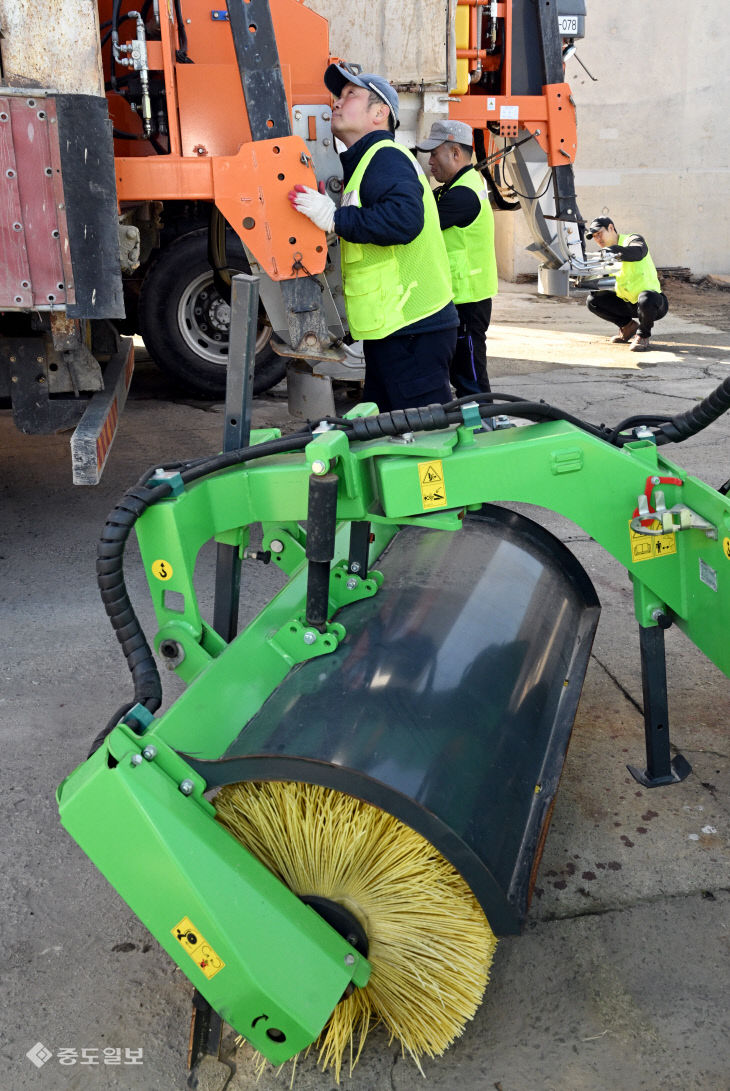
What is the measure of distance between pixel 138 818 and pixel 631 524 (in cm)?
113

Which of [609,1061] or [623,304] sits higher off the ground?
[623,304]

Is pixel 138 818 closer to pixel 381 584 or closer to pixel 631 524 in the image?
pixel 381 584

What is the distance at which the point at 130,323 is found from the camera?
21.4 feet

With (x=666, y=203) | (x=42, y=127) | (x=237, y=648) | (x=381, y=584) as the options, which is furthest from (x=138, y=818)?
(x=666, y=203)

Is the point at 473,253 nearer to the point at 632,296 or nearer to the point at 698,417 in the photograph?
the point at 698,417

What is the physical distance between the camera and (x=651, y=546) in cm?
218

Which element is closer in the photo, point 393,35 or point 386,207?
point 386,207

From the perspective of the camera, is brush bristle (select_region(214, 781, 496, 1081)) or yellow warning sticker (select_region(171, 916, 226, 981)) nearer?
yellow warning sticker (select_region(171, 916, 226, 981))

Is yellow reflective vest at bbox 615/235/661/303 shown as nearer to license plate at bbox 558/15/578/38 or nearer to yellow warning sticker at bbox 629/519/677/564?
license plate at bbox 558/15/578/38

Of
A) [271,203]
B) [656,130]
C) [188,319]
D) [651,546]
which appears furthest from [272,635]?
[656,130]

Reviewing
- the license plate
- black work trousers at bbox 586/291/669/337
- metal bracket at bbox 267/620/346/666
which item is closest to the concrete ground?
metal bracket at bbox 267/620/346/666

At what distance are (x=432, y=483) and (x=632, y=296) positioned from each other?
8.14m

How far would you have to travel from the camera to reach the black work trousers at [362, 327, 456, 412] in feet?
12.6

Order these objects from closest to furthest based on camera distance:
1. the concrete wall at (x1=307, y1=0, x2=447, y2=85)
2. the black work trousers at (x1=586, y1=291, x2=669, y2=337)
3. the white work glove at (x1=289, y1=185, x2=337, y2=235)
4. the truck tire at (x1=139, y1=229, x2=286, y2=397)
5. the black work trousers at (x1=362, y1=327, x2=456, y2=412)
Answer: the white work glove at (x1=289, y1=185, x2=337, y2=235)
the black work trousers at (x1=362, y1=327, x2=456, y2=412)
the concrete wall at (x1=307, y1=0, x2=447, y2=85)
the truck tire at (x1=139, y1=229, x2=286, y2=397)
the black work trousers at (x1=586, y1=291, x2=669, y2=337)
